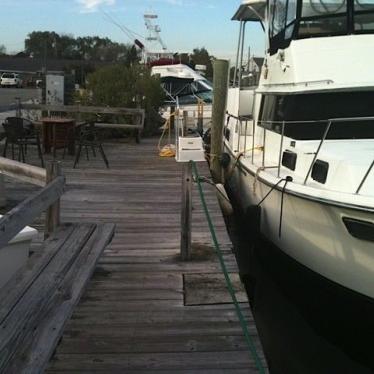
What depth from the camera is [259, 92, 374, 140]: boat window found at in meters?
6.53

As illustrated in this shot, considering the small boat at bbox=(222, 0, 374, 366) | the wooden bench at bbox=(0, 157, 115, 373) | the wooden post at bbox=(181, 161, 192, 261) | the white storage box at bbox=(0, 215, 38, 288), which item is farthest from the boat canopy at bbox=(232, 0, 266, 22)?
the white storage box at bbox=(0, 215, 38, 288)

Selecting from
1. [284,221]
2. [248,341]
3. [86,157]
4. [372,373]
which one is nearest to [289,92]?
[284,221]

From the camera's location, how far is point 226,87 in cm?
1135

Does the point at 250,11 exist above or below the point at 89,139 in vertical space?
above

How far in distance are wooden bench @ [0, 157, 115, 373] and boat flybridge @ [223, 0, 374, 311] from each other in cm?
189

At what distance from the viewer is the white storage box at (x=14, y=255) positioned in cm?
434

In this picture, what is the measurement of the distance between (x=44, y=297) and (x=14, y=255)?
80 cm

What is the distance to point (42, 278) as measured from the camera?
4.08 meters

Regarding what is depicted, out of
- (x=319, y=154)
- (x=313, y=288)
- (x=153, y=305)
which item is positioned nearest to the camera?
(x=153, y=305)

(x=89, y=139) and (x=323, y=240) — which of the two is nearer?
(x=323, y=240)

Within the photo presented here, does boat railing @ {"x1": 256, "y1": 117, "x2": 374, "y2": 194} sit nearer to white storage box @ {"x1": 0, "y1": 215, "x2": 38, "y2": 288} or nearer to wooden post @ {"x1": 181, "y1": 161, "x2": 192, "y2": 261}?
wooden post @ {"x1": 181, "y1": 161, "x2": 192, "y2": 261}

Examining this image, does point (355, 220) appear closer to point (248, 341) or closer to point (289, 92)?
point (248, 341)

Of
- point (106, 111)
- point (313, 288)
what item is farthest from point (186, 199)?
point (106, 111)

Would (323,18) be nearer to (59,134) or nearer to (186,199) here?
(186,199)
